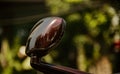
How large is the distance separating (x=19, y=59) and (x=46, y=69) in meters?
3.15

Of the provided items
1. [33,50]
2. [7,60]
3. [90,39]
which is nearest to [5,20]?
[7,60]

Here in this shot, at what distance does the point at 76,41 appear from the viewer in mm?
4266

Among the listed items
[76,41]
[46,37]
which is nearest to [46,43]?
[46,37]

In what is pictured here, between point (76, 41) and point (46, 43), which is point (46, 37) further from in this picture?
point (76, 41)

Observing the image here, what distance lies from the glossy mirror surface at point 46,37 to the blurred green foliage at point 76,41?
2.87m

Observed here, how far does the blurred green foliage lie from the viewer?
3965 millimetres

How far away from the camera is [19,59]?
406cm

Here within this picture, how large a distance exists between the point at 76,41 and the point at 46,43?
10.9 feet

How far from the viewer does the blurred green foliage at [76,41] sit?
3.96 m

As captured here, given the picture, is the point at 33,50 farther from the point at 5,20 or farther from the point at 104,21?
the point at 5,20

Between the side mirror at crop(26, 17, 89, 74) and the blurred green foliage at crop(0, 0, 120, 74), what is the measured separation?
2878 mm

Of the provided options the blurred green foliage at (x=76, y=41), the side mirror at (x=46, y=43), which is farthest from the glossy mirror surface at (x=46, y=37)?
the blurred green foliage at (x=76, y=41)

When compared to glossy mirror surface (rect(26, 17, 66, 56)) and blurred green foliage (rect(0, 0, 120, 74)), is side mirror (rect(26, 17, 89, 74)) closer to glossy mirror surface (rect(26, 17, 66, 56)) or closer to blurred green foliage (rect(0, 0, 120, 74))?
glossy mirror surface (rect(26, 17, 66, 56))

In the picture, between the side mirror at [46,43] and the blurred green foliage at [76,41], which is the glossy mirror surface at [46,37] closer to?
the side mirror at [46,43]
